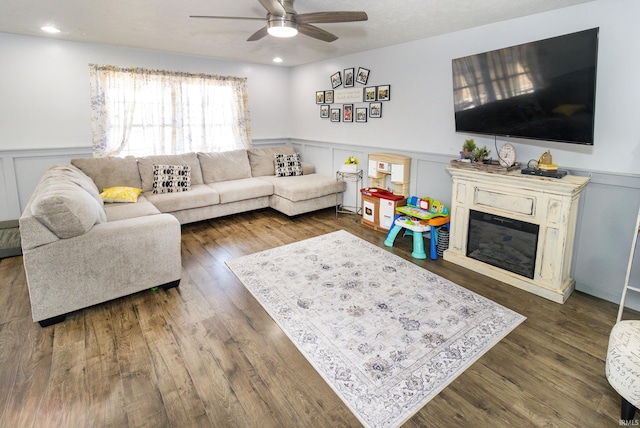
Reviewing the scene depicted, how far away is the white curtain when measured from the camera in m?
4.61

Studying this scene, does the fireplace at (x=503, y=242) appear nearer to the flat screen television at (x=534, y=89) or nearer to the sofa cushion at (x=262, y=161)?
the flat screen television at (x=534, y=89)

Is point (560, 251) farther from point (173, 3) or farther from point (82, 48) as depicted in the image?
point (82, 48)

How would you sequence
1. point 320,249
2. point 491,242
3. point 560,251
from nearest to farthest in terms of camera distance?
point 560,251 < point 491,242 < point 320,249

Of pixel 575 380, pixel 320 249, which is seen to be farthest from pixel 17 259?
pixel 575 380

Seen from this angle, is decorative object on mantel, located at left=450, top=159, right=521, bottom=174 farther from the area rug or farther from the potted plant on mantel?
the area rug

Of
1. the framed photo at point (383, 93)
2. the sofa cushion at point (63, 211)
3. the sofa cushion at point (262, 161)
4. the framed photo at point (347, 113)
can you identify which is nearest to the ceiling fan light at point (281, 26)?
the sofa cushion at point (63, 211)

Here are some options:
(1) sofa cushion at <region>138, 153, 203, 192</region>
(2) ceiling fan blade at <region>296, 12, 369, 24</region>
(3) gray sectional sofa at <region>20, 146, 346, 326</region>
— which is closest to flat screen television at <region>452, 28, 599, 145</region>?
(2) ceiling fan blade at <region>296, 12, 369, 24</region>

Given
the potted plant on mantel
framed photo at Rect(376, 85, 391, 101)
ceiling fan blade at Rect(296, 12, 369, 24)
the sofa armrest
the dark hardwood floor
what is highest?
ceiling fan blade at Rect(296, 12, 369, 24)

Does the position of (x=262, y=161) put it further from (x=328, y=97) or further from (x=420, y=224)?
(x=420, y=224)

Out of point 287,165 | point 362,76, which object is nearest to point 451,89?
point 362,76

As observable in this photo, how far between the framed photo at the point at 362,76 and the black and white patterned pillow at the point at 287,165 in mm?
1696

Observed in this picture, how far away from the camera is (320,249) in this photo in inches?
153

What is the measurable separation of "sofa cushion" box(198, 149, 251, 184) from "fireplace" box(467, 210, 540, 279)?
361 centimetres

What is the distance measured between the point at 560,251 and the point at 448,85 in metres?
2.06
